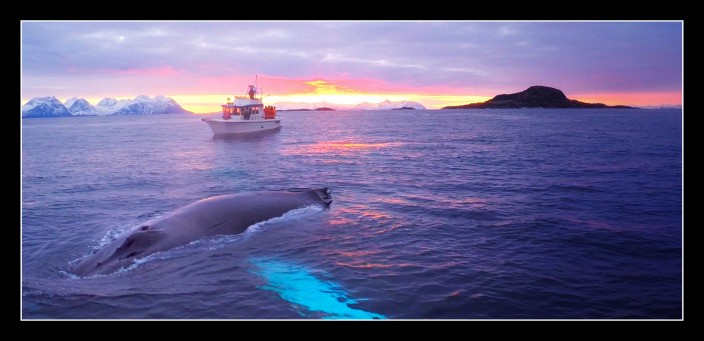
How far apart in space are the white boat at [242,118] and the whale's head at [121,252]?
53.4 meters

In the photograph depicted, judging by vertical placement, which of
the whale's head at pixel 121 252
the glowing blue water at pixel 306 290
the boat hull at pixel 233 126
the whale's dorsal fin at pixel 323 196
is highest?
the boat hull at pixel 233 126

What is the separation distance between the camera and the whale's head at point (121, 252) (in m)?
11.1

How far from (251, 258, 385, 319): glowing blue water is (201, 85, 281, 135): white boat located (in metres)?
55.2

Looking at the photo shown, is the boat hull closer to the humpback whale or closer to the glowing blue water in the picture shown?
the humpback whale

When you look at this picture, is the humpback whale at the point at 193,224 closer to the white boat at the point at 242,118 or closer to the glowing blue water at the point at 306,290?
the glowing blue water at the point at 306,290

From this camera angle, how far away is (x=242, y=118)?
67.5 m

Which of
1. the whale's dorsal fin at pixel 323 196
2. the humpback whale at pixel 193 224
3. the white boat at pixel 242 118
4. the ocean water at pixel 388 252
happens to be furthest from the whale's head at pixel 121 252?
the white boat at pixel 242 118

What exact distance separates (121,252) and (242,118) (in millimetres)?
57885

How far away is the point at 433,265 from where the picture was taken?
11.9 meters

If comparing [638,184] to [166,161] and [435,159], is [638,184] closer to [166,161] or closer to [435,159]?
[435,159]

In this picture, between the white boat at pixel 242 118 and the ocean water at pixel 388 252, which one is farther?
the white boat at pixel 242 118

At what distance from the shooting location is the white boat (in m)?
64.9
